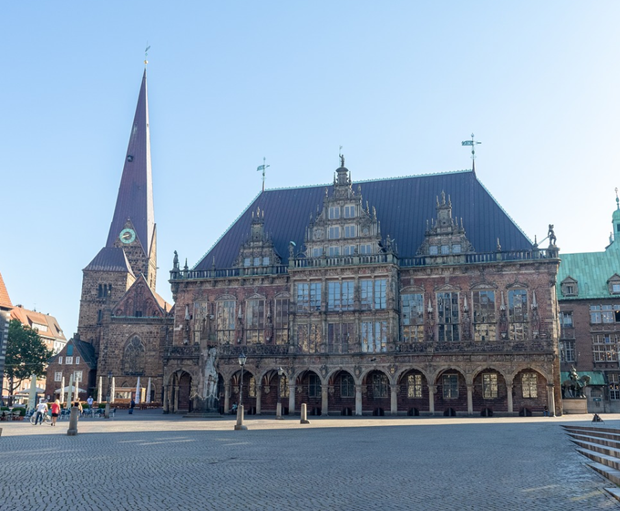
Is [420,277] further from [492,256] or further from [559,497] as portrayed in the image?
[559,497]

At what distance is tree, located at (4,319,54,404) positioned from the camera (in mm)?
80562

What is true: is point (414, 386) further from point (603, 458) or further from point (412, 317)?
point (603, 458)

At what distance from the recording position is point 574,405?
47.6 metres

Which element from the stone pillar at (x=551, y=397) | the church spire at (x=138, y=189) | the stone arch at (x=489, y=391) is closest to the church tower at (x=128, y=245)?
the church spire at (x=138, y=189)

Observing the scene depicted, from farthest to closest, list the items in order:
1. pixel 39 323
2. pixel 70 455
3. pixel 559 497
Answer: pixel 39 323, pixel 70 455, pixel 559 497

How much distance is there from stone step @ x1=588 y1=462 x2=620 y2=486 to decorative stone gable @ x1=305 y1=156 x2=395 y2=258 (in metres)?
36.2

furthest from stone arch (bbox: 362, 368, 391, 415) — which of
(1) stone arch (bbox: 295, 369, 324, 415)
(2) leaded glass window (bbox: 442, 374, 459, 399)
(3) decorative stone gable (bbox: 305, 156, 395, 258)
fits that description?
(3) decorative stone gable (bbox: 305, 156, 395, 258)

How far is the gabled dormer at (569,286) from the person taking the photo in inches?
2564

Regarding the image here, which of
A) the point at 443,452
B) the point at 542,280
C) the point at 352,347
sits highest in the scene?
the point at 542,280

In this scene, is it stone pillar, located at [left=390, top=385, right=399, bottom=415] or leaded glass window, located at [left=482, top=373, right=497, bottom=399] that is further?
stone pillar, located at [left=390, top=385, right=399, bottom=415]

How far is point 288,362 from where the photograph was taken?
167 feet

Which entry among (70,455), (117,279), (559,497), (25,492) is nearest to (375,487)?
(559,497)

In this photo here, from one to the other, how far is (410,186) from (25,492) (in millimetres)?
49784

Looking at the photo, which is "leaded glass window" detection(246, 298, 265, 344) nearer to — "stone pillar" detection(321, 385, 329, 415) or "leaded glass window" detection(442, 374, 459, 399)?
"stone pillar" detection(321, 385, 329, 415)
